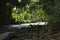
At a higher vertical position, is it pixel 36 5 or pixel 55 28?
pixel 36 5

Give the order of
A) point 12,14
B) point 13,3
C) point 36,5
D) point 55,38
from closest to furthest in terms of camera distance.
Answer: point 55,38
point 36,5
point 13,3
point 12,14

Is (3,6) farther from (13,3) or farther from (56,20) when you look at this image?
(56,20)

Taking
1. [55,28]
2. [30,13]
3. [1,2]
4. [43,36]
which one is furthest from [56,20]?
[30,13]

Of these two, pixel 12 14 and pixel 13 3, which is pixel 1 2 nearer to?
pixel 13 3

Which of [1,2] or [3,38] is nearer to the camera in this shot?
[3,38]

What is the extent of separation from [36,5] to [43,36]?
296 centimetres

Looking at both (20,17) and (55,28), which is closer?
(55,28)

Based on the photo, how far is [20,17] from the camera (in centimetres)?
948

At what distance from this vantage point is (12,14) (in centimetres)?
905

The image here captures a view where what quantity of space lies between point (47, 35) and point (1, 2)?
10.8 feet

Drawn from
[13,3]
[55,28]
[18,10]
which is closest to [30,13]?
[18,10]

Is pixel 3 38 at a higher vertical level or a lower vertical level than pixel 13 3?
lower

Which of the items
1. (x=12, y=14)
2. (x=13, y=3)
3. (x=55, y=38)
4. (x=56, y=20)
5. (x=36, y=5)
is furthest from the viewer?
(x=12, y=14)

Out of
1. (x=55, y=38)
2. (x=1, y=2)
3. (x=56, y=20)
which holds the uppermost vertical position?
(x=1, y=2)
